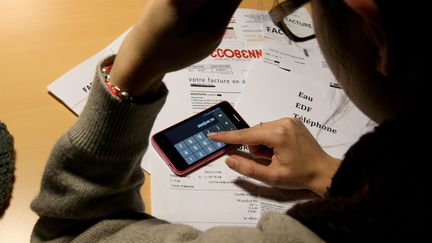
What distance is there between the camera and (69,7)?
87cm

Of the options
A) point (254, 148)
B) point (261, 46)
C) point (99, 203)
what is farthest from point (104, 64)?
point (261, 46)

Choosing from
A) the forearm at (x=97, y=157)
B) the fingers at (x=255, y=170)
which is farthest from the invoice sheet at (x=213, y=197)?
the forearm at (x=97, y=157)

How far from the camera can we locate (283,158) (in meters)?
0.73

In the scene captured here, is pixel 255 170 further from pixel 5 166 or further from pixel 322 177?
pixel 5 166

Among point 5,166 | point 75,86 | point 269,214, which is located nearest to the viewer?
point 269,214

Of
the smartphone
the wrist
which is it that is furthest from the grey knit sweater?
the wrist

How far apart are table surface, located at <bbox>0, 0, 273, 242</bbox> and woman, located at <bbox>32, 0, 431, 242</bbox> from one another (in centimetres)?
11

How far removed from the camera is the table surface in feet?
2.20

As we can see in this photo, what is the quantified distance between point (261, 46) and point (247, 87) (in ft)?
0.36

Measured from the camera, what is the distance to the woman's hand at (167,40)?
0.47 m

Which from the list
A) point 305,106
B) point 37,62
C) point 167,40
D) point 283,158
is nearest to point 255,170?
point 283,158

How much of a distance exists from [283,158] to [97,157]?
0.31 m

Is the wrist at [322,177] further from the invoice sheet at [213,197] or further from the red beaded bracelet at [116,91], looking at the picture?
the red beaded bracelet at [116,91]

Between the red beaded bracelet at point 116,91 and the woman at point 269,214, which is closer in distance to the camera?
the woman at point 269,214
